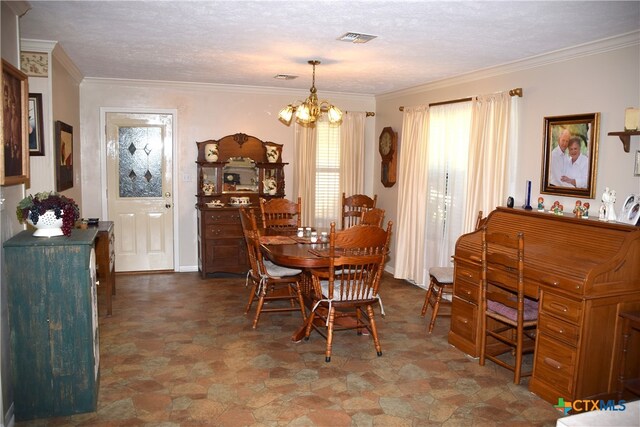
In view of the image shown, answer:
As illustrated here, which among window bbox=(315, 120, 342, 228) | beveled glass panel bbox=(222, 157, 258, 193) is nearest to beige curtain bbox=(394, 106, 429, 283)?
window bbox=(315, 120, 342, 228)

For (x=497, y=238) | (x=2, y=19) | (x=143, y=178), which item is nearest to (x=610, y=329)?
(x=497, y=238)

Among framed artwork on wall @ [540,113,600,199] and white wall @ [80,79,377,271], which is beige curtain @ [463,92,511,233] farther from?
white wall @ [80,79,377,271]

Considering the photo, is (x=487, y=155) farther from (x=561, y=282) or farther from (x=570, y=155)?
(x=561, y=282)

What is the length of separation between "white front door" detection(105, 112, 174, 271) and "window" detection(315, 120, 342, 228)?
2.00 m

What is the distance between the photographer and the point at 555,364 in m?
3.23

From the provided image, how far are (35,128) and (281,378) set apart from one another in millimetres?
2680

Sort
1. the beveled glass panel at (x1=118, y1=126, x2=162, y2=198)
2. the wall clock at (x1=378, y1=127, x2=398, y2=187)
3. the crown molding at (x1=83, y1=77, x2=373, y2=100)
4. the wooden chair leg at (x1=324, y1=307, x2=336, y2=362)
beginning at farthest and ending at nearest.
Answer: the wall clock at (x1=378, y1=127, x2=398, y2=187), the beveled glass panel at (x1=118, y1=126, x2=162, y2=198), the crown molding at (x1=83, y1=77, x2=373, y2=100), the wooden chair leg at (x1=324, y1=307, x2=336, y2=362)

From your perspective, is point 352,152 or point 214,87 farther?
point 352,152

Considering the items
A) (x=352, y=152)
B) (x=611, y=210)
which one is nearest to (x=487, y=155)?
(x=611, y=210)

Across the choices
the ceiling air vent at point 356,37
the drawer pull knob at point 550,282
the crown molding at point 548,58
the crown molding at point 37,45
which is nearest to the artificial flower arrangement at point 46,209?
the crown molding at point 37,45

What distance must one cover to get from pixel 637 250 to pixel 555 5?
1587 millimetres

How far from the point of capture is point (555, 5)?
2971mm

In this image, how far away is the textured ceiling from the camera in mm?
3117

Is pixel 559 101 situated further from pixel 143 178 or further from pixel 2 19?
pixel 143 178
